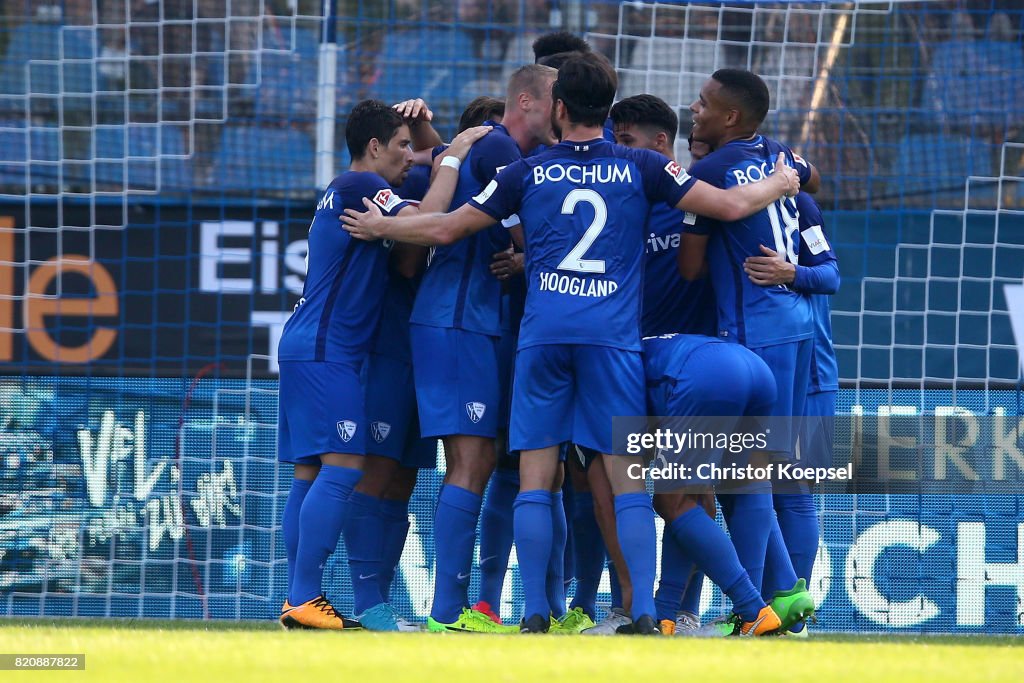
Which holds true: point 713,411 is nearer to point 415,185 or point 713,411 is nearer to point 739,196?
point 739,196

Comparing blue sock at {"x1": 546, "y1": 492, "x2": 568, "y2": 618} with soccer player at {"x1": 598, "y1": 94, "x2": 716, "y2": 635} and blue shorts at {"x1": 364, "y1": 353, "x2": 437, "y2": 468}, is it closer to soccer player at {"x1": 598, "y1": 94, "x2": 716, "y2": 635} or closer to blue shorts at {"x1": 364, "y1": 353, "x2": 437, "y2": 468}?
soccer player at {"x1": 598, "y1": 94, "x2": 716, "y2": 635}

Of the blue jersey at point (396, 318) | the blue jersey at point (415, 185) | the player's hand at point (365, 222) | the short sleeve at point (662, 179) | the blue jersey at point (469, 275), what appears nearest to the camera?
the short sleeve at point (662, 179)

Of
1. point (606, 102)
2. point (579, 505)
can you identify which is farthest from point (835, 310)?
point (606, 102)

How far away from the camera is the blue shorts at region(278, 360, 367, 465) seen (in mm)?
4832

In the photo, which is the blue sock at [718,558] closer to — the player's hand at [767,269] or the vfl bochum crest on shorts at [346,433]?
the player's hand at [767,269]

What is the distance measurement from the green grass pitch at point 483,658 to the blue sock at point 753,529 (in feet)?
1.72

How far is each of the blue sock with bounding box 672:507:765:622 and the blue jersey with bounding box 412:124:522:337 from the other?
1.05 m

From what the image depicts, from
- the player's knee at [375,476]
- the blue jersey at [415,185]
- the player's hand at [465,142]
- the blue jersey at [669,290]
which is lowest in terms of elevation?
the player's knee at [375,476]

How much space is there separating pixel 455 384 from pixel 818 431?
→ 144 cm

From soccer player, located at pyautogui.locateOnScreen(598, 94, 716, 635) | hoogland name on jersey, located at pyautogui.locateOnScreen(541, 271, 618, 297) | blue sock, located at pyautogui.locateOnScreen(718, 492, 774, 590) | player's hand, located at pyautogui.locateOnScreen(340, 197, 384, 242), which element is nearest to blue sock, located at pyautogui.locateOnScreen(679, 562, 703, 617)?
soccer player, located at pyautogui.locateOnScreen(598, 94, 716, 635)

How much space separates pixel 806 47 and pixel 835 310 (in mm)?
2018

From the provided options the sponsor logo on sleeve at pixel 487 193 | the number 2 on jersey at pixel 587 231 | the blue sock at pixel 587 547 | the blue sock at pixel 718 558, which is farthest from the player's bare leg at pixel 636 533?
the sponsor logo on sleeve at pixel 487 193

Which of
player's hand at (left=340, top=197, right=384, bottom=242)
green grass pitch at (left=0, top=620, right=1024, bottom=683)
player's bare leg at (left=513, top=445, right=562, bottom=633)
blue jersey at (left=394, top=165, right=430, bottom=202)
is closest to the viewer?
green grass pitch at (left=0, top=620, right=1024, bottom=683)

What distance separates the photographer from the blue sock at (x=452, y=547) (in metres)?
4.79
